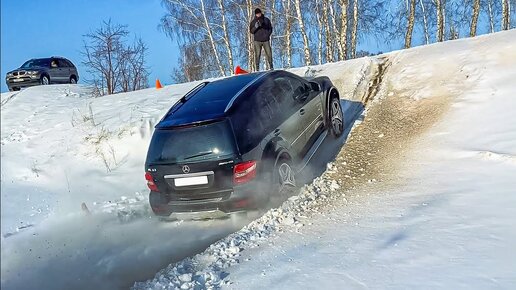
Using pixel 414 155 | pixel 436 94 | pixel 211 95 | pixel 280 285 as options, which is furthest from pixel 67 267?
pixel 436 94

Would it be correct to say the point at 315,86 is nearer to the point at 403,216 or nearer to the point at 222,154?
the point at 222,154

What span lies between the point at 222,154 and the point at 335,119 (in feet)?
11.5

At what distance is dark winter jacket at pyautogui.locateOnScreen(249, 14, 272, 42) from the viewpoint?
38.3 ft

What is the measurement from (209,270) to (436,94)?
6.48m

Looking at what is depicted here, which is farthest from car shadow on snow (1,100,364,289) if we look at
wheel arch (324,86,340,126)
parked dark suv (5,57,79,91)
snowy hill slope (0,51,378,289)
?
parked dark suv (5,57,79,91)

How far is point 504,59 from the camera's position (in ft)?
28.8

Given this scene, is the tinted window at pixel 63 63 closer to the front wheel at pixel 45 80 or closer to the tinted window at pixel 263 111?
the front wheel at pixel 45 80


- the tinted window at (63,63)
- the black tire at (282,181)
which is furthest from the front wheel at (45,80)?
the black tire at (282,181)

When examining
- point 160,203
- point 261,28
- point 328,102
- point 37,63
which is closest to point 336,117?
point 328,102

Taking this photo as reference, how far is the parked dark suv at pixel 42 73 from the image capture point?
17.9m

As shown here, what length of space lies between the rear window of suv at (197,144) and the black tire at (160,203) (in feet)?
1.38

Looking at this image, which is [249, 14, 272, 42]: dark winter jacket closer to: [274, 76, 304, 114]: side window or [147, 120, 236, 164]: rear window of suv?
[274, 76, 304, 114]: side window

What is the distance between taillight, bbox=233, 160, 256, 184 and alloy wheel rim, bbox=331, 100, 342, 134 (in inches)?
124

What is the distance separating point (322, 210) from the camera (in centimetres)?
515
